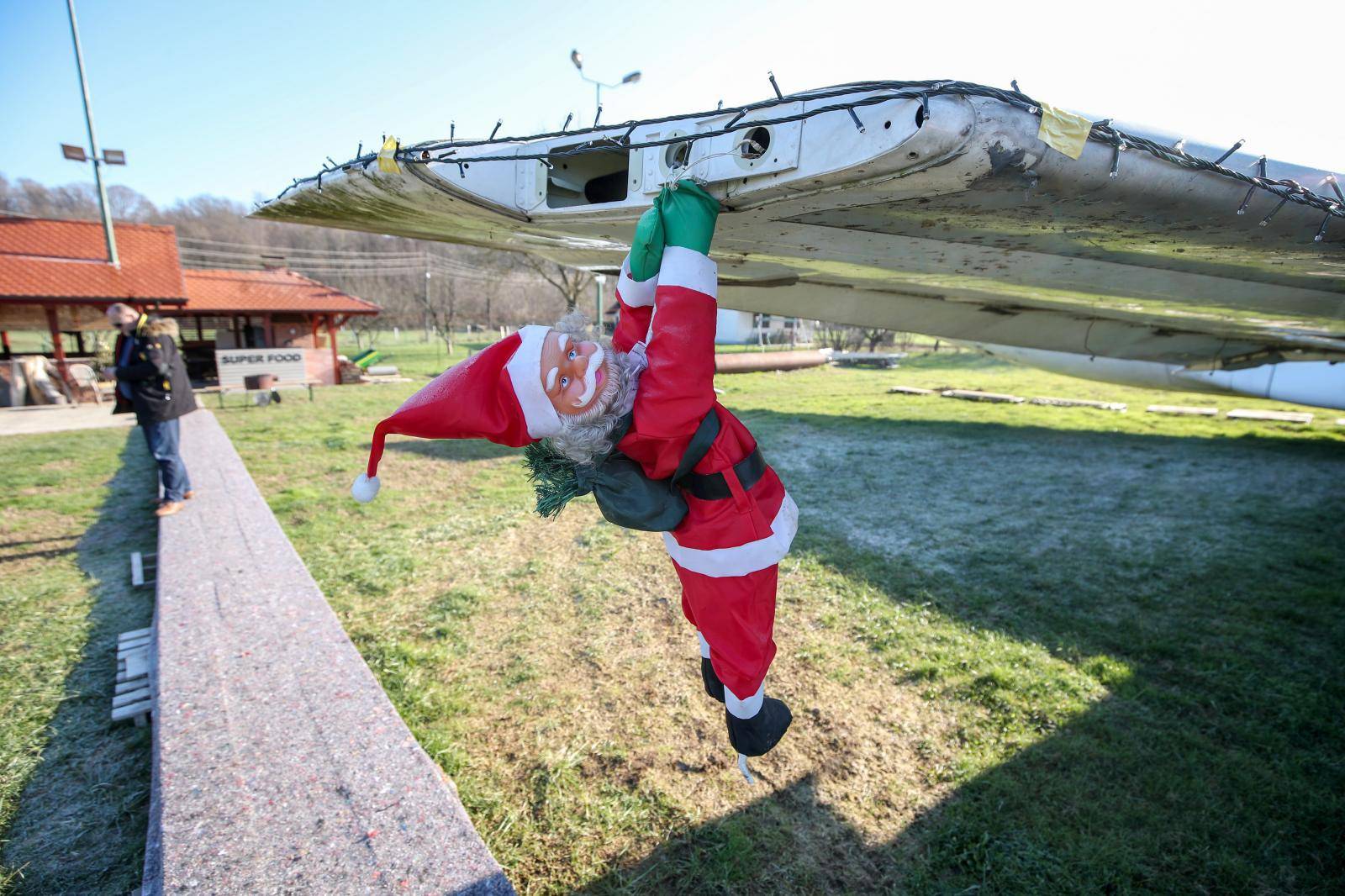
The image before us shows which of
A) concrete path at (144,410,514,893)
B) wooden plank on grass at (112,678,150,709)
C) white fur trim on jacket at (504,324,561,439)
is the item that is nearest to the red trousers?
white fur trim on jacket at (504,324,561,439)

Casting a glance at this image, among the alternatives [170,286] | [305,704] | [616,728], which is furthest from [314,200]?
[170,286]

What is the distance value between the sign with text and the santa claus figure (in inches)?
609

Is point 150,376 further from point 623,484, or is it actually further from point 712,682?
point 712,682

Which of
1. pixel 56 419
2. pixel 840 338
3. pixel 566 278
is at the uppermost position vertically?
pixel 566 278

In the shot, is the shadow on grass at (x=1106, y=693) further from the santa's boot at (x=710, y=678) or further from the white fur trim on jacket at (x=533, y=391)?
the white fur trim on jacket at (x=533, y=391)

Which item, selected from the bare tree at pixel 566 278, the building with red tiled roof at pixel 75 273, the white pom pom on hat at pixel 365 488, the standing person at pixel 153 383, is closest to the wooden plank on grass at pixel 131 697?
the white pom pom on hat at pixel 365 488

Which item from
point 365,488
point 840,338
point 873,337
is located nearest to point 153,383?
point 365,488

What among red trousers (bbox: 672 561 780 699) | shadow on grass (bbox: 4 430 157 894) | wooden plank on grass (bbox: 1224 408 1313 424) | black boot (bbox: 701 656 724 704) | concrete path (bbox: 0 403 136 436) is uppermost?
red trousers (bbox: 672 561 780 699)

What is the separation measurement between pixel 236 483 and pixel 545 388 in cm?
660

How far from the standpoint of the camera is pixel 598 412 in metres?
1.75

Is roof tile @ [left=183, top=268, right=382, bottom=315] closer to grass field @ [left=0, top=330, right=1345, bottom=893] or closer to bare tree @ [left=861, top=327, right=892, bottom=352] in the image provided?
grass field @ [left=0, top=330, right=1345, bottom=893]

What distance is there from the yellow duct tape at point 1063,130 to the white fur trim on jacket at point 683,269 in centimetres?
83

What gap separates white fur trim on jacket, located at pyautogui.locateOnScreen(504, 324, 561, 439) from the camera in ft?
5.72

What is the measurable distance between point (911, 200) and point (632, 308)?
3.02 feet
